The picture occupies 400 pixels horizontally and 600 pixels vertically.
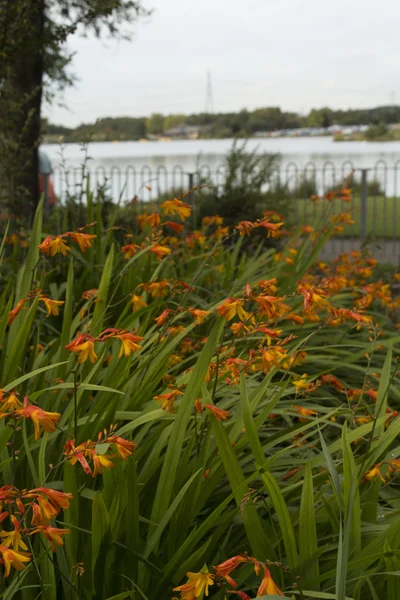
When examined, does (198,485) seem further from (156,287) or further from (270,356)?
(156,287)

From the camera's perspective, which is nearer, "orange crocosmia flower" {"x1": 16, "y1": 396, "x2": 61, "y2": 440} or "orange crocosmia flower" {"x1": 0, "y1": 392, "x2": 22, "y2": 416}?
"orange crocosmia flower" {"x1": 16, "y1": 396, "x2": 61, "y2": 440}

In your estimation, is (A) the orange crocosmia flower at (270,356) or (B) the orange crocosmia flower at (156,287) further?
(B) the orange crocosmia flower at (156,287)

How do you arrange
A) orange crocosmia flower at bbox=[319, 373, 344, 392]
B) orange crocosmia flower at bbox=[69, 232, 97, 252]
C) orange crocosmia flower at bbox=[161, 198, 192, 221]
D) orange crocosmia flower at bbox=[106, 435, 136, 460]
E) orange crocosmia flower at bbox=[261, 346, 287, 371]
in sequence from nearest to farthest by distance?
orange crocosmia flower at bbox=[106, 435, 136, 460]
orange crocosmia flower at bbox=[261, 346, 287, 371]
orange crocosmia flower at bbox=[69, 232, 97, 252]
orange crocosmia flower at bbox=[161, 198, 192, 221]
orange crocosmia flower at bbox=[319, 373, 344, 392]

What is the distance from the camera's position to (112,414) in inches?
79.3

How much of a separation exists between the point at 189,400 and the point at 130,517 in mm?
292

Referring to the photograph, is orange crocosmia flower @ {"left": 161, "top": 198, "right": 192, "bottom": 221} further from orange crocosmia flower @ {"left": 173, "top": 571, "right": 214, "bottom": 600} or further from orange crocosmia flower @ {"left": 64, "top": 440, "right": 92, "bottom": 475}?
orange crocosmia flower @ {"left": 173, "top": 571, "right": 214, "bottom": 600}

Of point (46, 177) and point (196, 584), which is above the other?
point (46, 177)

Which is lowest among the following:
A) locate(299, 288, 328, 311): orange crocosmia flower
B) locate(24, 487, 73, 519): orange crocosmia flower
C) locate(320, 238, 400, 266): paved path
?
locate(320, 238, 400, 266): paved path

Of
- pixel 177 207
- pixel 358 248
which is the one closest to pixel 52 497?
pixel 177 207

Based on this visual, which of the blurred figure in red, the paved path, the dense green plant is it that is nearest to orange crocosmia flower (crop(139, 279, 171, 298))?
the dense green plant

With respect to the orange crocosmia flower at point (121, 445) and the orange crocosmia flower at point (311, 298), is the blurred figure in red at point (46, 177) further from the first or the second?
the orange crocosmia flower at point (121, 445)

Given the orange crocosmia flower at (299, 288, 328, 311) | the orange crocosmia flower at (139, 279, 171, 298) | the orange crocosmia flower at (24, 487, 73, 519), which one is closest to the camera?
the orange crocosmia flower at (24, 487, 73, 519)

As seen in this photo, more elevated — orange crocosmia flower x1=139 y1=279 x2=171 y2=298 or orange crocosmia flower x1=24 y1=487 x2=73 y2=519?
orange crocosmia flower x1=139 y1=279 x2=171 y2=298

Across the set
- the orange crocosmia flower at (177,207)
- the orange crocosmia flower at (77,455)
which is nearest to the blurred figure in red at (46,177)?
the orange crocosmia flower at (177,207)
